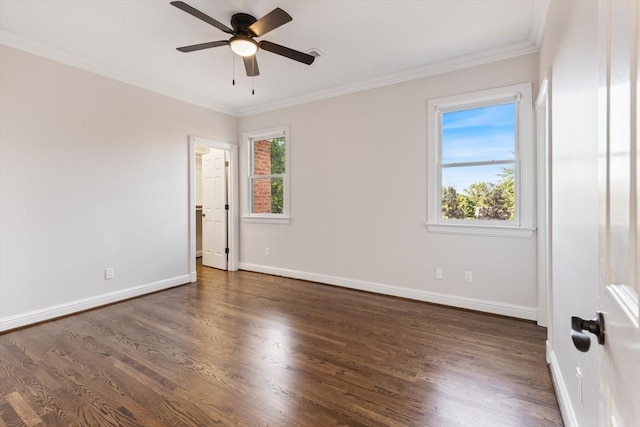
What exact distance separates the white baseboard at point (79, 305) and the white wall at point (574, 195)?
4268 millimetres

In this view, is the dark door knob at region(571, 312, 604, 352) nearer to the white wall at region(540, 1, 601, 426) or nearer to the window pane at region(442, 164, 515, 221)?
the white wall at region(540, 1, 601, 426)

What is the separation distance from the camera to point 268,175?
5.06 metres

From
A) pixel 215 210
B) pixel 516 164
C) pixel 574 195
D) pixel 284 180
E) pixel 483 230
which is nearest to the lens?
pixel 574 195

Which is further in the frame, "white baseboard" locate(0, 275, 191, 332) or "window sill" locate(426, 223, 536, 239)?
"window sill" locate(426, 223, 536, 239)

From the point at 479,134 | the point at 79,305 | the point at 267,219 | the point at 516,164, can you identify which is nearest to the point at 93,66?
the point at 79,305

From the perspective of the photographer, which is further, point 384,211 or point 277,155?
→ point 277,155

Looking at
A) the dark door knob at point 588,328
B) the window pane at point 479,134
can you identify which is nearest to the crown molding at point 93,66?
the window pane at point 479,134

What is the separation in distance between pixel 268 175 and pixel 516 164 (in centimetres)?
343

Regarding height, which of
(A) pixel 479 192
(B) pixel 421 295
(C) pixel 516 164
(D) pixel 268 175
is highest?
(D) pixel 268 175

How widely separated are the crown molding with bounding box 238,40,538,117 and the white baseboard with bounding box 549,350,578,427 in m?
2.75

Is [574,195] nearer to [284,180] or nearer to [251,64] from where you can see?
[251,64]

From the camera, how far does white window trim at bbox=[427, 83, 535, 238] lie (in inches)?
119

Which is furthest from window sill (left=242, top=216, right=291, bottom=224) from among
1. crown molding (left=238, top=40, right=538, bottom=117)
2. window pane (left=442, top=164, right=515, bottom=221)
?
window pane (left=442, top=164, right=515, bottom=221)

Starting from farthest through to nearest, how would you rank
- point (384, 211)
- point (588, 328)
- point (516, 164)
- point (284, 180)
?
point (284, 180) → point (384, 211) → point (516, 164) → point (588, 328)
